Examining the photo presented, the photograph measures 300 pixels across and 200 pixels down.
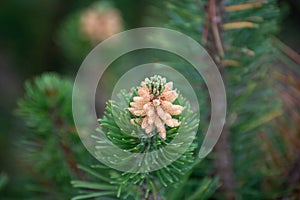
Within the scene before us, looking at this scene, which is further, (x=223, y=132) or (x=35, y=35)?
(x=35, y=35)

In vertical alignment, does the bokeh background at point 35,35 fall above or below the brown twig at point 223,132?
above

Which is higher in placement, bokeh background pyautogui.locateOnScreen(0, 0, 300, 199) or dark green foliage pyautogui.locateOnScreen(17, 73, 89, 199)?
bokeh background pyautogui.locateOnScreen(0, 0, 300, 199)

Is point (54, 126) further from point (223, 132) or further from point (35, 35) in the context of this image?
point (35, 35)

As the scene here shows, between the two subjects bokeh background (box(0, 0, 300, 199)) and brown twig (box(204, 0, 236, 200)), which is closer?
brown twig (box(204, 0, 236, 200))

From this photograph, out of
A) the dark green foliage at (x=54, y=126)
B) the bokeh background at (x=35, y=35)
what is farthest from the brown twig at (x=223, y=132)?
the bokeh background at (x=35, y=35)

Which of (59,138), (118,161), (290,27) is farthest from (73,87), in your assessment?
(290,27)

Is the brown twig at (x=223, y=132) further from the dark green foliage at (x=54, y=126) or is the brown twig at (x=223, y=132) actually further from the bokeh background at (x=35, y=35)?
the bokeh background at (x=35, y=35)

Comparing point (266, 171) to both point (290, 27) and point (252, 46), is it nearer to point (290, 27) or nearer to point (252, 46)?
point (252, 46)

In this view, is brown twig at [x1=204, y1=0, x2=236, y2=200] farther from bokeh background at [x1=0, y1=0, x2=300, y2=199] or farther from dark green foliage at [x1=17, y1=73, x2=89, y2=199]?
bokeh background at [x1=0, y1=0, x2=300, y2=199]

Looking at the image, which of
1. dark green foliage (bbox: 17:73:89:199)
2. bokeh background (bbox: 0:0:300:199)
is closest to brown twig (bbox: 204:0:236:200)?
dark green foliage (bbox: 17:73:89:199)

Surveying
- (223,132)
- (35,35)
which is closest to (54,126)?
(223,132)

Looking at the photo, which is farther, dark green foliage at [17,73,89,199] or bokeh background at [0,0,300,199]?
bokeh background at [0,0,300,199]
